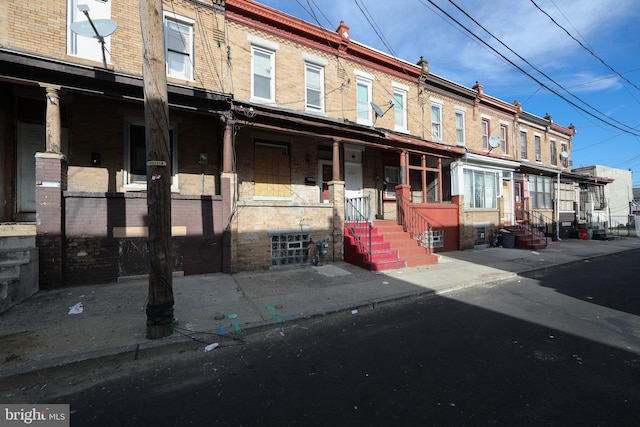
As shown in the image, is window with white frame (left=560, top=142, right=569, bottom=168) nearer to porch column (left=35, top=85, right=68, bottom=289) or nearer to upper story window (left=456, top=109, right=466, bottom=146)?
upper story window (left=456, top=109, right=466, bottom=146)

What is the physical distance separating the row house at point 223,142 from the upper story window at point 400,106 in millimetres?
67

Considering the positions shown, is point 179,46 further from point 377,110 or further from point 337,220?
point 337,220

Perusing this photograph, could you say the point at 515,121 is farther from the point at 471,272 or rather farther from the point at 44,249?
the point at 44,249

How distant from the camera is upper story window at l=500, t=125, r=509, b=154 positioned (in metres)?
17.2

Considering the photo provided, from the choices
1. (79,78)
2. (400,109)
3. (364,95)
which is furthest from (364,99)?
(79,78)

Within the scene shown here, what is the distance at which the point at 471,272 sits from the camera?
8344 mm

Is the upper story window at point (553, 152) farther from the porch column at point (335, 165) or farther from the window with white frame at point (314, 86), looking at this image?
the porch column at point (335, 165)

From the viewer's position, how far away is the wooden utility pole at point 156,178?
13.1 ft

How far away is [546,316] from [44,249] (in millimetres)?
10106

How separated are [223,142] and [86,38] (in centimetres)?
403

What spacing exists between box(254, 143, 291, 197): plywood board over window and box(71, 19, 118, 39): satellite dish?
189 inches

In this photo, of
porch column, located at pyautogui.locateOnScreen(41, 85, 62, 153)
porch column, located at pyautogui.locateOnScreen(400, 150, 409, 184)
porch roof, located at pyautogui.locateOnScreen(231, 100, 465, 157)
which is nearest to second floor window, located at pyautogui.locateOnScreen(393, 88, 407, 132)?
porch roof, located at pyautogui.locateOnScreen(231, 100, 465, 157)

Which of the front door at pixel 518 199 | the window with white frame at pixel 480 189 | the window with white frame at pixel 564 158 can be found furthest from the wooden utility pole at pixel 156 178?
the window with white frame at pixel 564 158

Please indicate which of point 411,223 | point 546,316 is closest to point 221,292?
point 546,316
